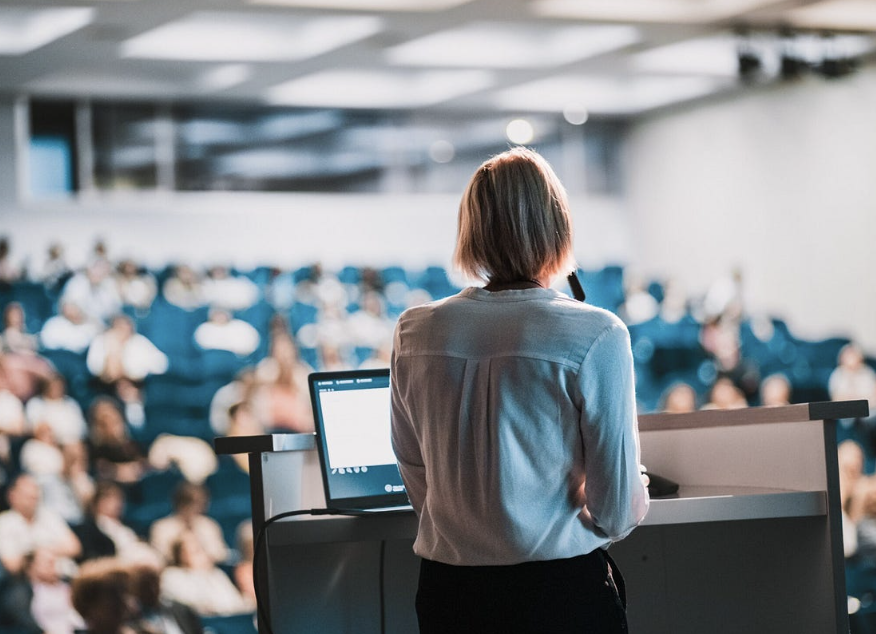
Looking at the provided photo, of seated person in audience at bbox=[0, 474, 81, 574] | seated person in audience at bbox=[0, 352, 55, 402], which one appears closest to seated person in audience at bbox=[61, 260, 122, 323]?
seated person in audience at bbox=[0, 352, 55, 402]

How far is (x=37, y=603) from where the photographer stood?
17.7ft

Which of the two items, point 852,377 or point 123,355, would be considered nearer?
point 123,355

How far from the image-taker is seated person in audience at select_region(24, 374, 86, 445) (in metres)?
6.71

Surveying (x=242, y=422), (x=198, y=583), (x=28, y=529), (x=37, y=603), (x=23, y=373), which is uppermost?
(x=23, y=373)

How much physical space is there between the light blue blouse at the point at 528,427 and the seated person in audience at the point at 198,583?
16.0ft

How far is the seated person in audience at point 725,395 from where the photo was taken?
25.6ft

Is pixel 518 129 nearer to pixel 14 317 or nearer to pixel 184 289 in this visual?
pixel 184 289

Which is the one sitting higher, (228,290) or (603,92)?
(603,92)

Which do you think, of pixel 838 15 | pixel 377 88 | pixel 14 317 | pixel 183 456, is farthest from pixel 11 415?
pixel 838 15

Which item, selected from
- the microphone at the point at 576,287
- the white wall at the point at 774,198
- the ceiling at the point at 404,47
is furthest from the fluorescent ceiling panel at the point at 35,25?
the microphone at the point at 576,287

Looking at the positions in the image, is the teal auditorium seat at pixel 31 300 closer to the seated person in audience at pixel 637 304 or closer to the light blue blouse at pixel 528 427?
the seated person in audience at pixel 637 304

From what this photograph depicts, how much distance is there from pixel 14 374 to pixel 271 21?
2632 millimetres

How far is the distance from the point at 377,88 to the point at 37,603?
165 inches

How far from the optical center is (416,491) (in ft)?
4.88
